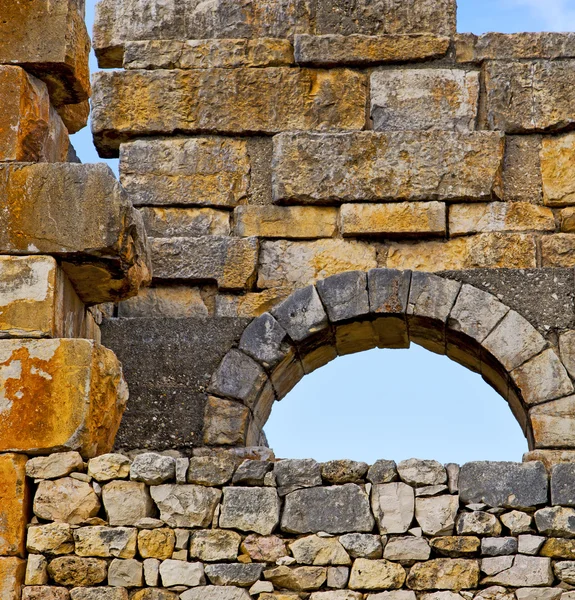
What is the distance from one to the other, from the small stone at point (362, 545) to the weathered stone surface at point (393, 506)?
2.7 inches

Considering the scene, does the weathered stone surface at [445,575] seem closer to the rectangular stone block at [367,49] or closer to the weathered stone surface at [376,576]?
the weathered stone surface at [376,576]

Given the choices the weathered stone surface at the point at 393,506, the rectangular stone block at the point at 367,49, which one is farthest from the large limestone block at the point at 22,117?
the weathered stone surface at the point at 393,506

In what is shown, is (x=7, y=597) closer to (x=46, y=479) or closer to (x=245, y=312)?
(x=46, y=479)

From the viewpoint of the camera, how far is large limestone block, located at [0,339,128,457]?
606cm

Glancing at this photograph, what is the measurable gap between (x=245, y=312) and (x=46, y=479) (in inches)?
95.7

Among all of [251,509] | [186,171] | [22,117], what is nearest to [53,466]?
[251,509]

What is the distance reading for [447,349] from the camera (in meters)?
8.34

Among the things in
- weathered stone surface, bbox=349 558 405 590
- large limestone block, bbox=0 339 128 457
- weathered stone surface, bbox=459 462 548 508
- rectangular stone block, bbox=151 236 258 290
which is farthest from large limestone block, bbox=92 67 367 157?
weathered stone surface, bbox=349 558 405 590

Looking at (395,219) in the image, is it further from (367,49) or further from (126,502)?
(126,502)

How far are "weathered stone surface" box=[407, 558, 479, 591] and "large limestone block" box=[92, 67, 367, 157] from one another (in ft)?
11.8

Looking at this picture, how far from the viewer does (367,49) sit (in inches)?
337

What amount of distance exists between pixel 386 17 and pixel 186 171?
1.78 m

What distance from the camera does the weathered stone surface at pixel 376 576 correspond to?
5.84 meters

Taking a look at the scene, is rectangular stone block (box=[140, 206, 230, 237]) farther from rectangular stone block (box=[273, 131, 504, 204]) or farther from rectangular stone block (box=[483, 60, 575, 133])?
rectangular stone block (box=[483, 60, 575, 133])
